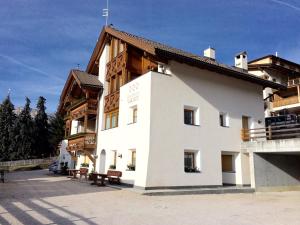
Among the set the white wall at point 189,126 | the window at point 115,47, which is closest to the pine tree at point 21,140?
the window at point 115,47

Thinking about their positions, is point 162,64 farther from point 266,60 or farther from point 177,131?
point 266,60

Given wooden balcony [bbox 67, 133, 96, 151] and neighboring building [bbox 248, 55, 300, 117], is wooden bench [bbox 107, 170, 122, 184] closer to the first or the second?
wooden balcony [bbox 67, 133, 96, 151]

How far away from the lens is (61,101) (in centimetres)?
3150

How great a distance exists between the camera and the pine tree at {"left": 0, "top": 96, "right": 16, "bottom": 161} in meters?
54.4

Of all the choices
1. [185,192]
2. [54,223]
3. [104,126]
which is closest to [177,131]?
[185,192]

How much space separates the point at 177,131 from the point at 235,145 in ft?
17.0

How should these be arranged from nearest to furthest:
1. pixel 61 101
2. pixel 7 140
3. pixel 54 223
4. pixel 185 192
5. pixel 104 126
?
pixel 54 223 < pixel 185 192 < pixel 104 126 < pixel 61 101 < pixel 7 140

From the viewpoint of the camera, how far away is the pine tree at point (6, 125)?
54.4 m

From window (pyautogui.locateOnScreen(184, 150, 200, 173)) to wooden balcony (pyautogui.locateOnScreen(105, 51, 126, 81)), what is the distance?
7.62 metres

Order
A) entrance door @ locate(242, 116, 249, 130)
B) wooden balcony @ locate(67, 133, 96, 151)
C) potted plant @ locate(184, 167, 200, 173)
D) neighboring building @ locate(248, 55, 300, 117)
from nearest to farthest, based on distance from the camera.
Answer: potted plant @ locate(184, 167, 200, 173), entrance door @ locate(242, 116, 249, 130), wooden balcony @ locate(67, 133, 96, 151), neighboring building @ locate(248, 55, 300, 117)

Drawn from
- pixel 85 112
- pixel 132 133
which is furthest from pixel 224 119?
pixel 85 112

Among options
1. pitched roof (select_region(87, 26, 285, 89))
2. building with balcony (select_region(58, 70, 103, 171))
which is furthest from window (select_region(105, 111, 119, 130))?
pitched roof (select_region(87, 26, 285, 89))

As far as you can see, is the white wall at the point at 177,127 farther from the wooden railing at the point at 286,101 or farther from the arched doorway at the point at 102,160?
the wooden railing at the point at 286,101

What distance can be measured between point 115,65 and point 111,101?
2695 mm
